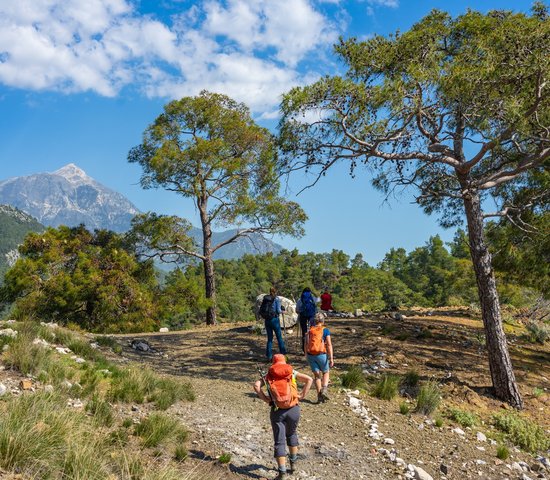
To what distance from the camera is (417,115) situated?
927 cm

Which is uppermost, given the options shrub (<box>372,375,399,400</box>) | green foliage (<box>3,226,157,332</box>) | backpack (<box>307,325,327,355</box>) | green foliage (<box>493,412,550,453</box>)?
green foliage (<box>3,226,157,332</box>)

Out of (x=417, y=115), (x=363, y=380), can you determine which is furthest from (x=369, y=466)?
(x=417, y=115)

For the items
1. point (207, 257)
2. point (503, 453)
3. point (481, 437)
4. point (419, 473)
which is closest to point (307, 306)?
point (481, 437)

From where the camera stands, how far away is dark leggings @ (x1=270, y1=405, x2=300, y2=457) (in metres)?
5.27

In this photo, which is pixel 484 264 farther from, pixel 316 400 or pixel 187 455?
pixel 187 455

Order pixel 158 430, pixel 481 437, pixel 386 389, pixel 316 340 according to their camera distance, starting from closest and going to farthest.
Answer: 1. pixel 158 430
2. pixel 481 437
3. pixel 316 340
4. pixel 386 389

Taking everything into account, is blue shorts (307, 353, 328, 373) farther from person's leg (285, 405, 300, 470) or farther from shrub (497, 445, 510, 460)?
shrub (497, 445, 510, 460)

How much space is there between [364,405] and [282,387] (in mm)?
3463

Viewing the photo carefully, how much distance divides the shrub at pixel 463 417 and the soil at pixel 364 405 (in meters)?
0.14

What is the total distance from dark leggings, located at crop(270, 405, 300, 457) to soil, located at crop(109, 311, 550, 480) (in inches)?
16.6

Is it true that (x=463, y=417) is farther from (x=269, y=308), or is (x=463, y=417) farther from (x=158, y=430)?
(x=158, y=430)

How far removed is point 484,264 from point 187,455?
7248 mm

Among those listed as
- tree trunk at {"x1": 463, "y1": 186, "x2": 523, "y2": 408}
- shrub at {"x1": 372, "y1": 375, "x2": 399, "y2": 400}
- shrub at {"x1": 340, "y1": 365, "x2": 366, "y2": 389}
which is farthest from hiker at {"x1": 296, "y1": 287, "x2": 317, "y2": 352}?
tree trunk at {"x1": 463, "y1": 186, "x2": 523, "y2": 408}

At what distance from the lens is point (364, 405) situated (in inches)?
322
